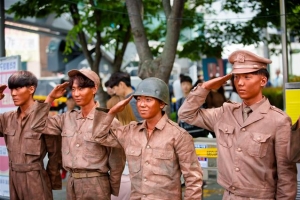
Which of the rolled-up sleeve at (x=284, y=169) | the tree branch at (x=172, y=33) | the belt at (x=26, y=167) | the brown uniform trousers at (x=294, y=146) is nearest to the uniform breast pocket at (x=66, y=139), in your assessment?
the belt at (x=26, y=167)

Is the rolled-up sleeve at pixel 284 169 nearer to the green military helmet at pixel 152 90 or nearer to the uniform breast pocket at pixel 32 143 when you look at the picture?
the green military helmet at pixel 152 90

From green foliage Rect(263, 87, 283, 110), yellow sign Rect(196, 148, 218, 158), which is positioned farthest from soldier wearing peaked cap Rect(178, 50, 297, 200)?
green foliage Rect(263, 87, 283, 110)

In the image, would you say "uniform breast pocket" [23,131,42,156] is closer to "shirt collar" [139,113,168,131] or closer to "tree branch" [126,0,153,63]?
"shirt collar" [139,113,168,131]

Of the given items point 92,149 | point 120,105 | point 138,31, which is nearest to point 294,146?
point 120,105

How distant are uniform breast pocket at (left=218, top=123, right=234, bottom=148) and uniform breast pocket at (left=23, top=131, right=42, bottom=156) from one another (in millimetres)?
2007

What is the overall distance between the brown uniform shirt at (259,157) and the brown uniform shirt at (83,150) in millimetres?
1225

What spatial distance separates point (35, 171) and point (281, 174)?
2.56m

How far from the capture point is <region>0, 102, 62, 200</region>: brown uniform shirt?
17.6 ft

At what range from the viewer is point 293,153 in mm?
3820

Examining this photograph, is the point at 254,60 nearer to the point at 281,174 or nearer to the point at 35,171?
the point at 281,174

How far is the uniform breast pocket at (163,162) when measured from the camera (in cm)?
432

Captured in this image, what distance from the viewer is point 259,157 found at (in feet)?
13.0

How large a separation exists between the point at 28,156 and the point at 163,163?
66.8 inches

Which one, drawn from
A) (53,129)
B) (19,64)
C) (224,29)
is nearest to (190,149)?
(53,129)
